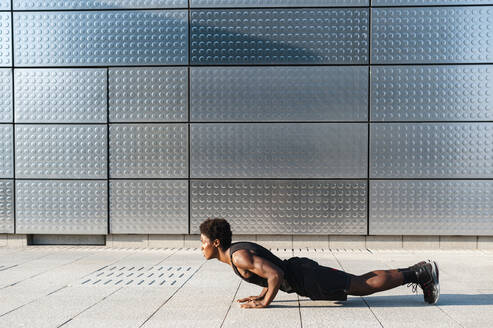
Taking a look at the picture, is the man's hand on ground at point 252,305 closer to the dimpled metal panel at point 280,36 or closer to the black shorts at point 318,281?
the black shorts at point 318,281

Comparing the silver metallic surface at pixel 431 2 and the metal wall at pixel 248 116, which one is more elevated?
the silver metallic surface at pixel 431 2

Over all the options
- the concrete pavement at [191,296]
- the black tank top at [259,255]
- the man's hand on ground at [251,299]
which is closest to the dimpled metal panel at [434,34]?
the concrete pavement at [191,296]

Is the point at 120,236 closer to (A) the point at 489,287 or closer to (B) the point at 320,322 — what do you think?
(B) the point at 320,322

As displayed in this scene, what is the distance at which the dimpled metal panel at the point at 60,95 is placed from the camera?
6723 mm

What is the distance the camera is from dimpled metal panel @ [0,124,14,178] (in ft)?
22.5

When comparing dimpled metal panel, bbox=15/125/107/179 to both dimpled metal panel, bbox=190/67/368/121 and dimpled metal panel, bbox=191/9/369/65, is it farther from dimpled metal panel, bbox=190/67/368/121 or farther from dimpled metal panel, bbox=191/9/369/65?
dimpled metal panel, bbox=191/9/369/65

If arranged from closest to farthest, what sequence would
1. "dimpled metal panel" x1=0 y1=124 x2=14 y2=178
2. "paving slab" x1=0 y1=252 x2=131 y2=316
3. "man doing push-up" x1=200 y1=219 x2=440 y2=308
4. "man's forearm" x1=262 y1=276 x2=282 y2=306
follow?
"man's forearm" x1=262 y1=276 x2=282 y2=306 → "man doing push-up" x1=200 y1=219 x2=440 y2=308 → "paving slab" x1=0 y1=252 x2=131 y2=316 → "dimpled metal panel" x1=0 y1=124 x2=14 y2=178

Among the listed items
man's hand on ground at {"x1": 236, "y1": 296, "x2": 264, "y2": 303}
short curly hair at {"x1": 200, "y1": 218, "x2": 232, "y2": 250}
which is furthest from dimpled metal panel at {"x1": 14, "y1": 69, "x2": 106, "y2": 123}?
man's hand on ground at {"x1": 236, "y1": 296, "x2": 264, "y2": 303}

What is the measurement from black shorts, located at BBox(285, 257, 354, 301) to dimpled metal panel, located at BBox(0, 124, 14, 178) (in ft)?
18.4

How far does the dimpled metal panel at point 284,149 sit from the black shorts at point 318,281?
123 inches

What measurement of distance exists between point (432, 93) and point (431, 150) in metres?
0.92

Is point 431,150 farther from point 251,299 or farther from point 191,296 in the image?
point 191,296

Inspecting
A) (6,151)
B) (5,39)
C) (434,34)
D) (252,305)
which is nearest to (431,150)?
(434,34)

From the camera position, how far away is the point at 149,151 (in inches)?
265
